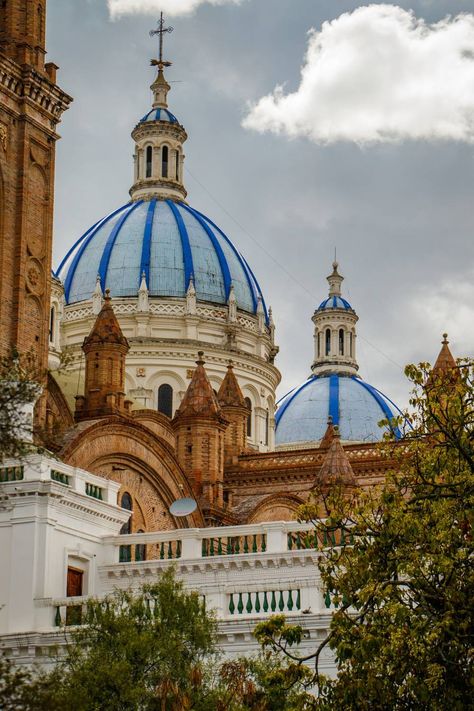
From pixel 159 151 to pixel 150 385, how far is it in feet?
45.3

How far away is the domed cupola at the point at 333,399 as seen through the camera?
255ft

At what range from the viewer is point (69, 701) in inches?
723

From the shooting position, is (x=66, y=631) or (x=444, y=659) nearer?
(x=444, y=659)

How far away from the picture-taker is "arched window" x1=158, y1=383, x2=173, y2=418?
210ft

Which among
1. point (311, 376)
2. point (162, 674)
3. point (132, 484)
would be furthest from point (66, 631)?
point (311, 376)

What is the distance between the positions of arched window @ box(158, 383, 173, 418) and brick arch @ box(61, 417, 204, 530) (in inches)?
666

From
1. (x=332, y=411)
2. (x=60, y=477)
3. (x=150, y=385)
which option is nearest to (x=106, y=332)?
(x=60, y=477)

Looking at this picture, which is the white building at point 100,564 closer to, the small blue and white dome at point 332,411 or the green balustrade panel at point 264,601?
the green balustrade panel at point 264,601

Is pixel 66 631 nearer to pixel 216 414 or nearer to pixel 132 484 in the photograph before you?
pixel 132 484

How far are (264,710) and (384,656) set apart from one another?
3.46m

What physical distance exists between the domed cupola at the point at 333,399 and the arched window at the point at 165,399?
13413 millimetres

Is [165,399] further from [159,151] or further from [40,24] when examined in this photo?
[40,24]

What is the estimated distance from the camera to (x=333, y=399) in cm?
7975

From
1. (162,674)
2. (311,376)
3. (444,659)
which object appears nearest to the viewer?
(444,659)
